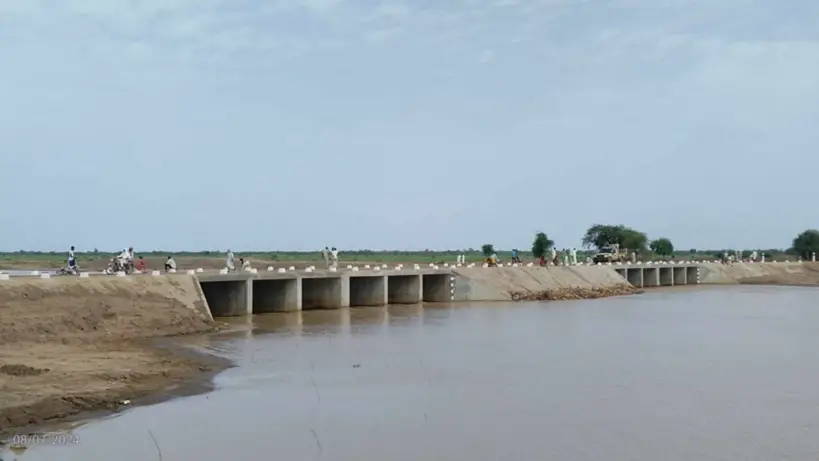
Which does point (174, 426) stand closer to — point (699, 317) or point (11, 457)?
point (11, 457)

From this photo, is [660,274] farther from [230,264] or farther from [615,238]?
[230,264]

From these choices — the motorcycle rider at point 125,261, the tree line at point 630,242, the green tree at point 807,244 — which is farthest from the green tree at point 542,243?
the motorcycle rider at point 125,261

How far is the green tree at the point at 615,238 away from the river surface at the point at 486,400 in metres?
73.7

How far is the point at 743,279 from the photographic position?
8569 cm

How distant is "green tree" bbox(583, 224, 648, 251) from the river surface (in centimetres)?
7374

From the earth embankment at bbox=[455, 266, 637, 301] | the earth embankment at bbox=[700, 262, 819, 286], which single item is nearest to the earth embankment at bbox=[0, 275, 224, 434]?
the earth embankment at bbox=[455, 266, 637, 301]

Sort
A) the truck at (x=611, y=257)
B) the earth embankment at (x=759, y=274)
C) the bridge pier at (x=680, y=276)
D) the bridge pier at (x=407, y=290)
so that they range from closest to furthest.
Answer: the bridge pier at (x=407, y=290) < the truck at (x=611, y=257) < the earth embankment at (x=759, y=274) < the bridge pier at (x=680, y=276)

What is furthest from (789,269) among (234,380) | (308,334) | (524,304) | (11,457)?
(11,457)

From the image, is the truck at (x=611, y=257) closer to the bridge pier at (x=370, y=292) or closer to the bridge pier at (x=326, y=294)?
the bridge pier at (x=370, y=292)

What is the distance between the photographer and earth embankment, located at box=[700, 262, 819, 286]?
8569 cm

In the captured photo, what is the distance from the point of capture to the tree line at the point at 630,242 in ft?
324

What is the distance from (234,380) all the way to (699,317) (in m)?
29.6

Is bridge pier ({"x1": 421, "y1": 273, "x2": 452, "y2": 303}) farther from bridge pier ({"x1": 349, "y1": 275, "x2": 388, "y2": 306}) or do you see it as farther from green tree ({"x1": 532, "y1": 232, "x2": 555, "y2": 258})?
green tree ({"x1": 532, "y1": 232, "x2": 555, "y2": 258})

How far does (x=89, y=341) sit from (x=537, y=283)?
3706 centimetres
